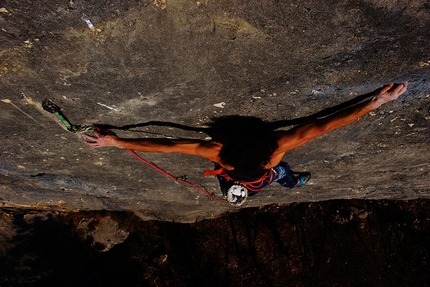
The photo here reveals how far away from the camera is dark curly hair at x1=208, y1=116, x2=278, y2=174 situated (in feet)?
6.86

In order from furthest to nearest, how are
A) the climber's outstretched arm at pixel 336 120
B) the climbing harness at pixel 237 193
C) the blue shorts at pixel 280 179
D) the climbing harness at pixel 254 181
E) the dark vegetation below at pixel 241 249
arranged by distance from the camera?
the dark vegetation below at pixel 241 249 < the blue shorts at pixel 280 179 < the climbing harness at pixel 237 193 < the climbing harness at pixel 254 181 < the climber's outstretched arm at pixel 336 120

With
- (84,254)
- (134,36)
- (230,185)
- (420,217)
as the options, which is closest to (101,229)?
(84,254)

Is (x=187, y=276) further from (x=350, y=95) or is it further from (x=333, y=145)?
(x=350, y=95)

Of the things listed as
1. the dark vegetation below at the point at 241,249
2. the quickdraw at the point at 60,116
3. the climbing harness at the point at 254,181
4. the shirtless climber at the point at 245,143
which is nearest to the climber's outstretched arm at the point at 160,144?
the shirtless climber at the point at 245,143

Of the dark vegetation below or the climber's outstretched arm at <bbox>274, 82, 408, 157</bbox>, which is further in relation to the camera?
the dark vegetation below

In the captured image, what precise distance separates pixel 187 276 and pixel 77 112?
4255mm

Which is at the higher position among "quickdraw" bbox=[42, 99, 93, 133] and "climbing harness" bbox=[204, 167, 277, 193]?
"quickdraw" bbox=[42, 99, 93, 133]

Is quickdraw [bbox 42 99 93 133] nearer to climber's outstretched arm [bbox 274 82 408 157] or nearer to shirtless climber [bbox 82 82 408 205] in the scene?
shirtless climber [bbox 82 82 408 205]

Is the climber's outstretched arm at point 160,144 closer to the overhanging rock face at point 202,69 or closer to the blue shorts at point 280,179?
the overhanging rock face at point 202,69

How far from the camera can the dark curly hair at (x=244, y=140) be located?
2.09 metres

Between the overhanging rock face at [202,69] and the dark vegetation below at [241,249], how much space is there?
222 cm

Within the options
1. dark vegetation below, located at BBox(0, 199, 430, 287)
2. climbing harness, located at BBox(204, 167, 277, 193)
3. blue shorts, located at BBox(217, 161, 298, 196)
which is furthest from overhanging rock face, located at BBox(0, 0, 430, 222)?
dark vegetation below, located at BBox(0, 199, 430, 287)

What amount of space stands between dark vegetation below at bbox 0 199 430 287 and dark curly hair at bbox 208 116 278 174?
3079 mm

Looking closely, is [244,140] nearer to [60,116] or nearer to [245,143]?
[245,143]
